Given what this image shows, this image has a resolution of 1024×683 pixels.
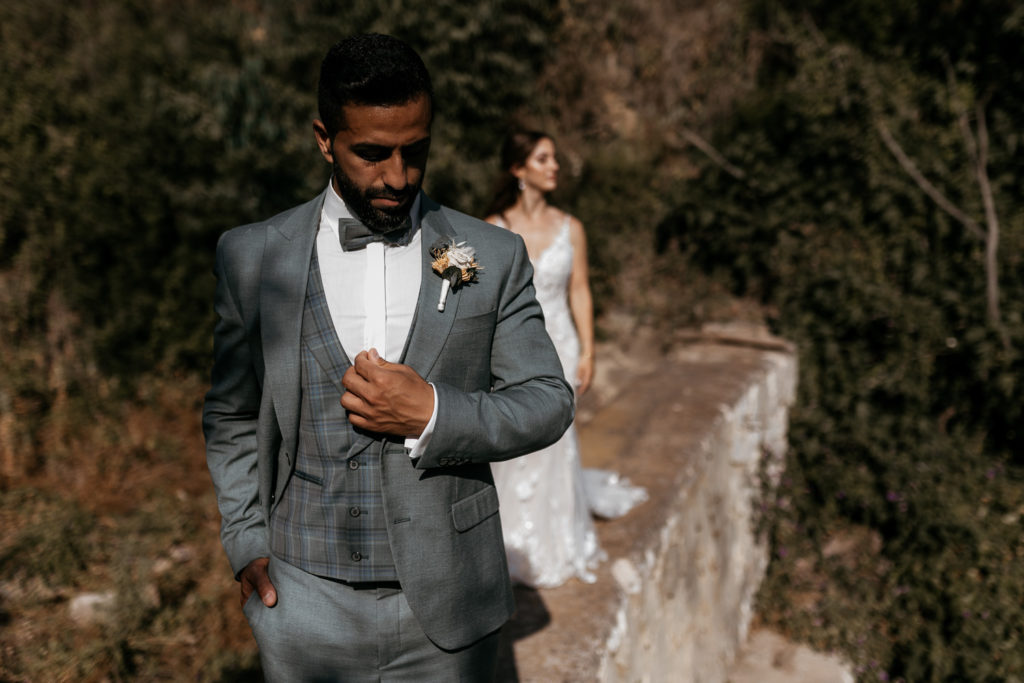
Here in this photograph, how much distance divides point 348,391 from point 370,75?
576 millimetres

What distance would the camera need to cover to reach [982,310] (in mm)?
5758

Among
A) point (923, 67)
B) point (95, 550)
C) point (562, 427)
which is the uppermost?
point (923, 67)

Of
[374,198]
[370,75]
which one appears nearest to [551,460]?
[374,198]

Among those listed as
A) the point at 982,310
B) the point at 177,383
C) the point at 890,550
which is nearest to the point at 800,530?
the point at 890,550

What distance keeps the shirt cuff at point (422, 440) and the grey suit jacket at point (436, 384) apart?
24mm

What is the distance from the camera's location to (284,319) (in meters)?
1.42

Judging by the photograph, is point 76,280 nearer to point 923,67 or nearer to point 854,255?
point 854,255

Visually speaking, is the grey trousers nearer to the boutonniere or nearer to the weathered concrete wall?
the boutonniere

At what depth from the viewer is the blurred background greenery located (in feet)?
14.5

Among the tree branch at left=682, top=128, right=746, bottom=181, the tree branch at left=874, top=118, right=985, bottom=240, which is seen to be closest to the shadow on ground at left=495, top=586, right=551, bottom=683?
the tree branch at left=874, top=118, right=985, bottom=240

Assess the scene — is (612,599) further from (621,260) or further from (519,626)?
(621,260)

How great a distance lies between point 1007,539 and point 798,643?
1.58 meters

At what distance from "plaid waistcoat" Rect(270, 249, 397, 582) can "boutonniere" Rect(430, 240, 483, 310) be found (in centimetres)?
24

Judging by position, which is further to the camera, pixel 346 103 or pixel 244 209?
pixel 244 209
